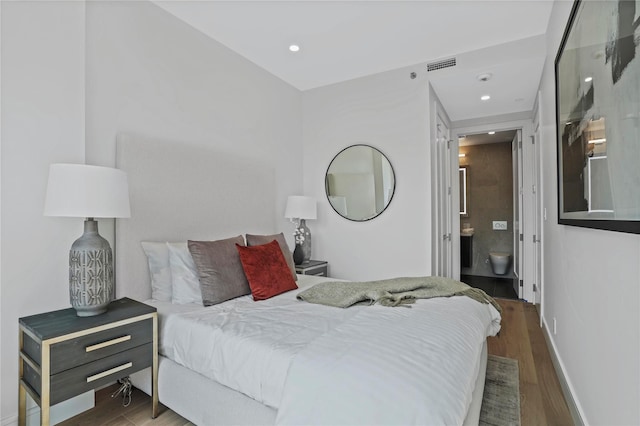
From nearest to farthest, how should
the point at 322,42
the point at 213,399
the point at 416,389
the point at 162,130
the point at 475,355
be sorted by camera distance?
1. the point at 416,389
2. the point at 475,355
3. the point at 213,399
4. the point at 162,130
5. the point at 322,42

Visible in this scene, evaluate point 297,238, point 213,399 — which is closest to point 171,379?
point 213,399

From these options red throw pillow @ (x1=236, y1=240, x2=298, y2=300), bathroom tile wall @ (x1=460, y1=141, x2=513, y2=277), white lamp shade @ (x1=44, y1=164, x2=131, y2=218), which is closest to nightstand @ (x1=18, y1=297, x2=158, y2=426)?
white lamp shade @ (x1=44, y1=164, x2=131, y2=218)

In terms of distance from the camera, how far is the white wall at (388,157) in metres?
3.60

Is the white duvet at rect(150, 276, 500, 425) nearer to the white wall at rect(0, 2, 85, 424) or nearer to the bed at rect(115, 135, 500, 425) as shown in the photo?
the bed at rect(115, 135, 500, 425)

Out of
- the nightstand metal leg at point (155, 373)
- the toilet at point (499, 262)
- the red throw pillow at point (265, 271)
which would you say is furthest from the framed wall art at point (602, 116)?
the toilet at point (499, 262)

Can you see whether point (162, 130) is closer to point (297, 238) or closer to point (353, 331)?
point (297, 238)

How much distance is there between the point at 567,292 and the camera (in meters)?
2.17

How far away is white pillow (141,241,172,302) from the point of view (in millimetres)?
2336

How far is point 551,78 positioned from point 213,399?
3.35 m

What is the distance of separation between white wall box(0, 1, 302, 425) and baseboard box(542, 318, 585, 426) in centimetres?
307

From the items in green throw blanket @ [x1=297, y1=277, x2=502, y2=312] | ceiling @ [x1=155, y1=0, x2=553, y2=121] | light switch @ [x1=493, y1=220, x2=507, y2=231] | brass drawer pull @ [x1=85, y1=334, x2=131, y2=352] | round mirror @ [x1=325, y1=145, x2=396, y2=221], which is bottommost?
brass drawer pull @ [x1=85, y1=334, x2=131, y2=352]

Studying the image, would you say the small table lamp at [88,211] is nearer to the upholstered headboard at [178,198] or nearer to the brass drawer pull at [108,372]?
the brass drawer pull at [108,372]

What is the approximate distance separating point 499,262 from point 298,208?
4.19 m

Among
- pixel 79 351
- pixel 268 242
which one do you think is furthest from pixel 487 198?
pixel 79 351
